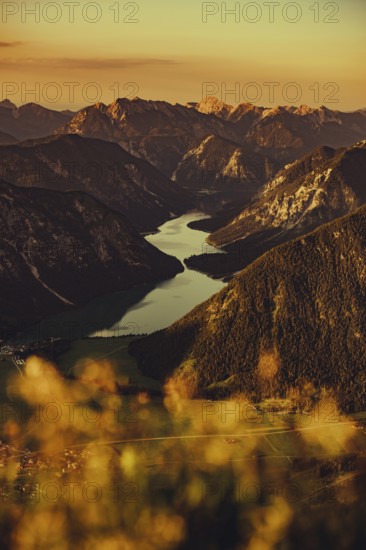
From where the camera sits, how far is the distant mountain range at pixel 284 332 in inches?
6668

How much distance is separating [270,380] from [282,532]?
5087 cm

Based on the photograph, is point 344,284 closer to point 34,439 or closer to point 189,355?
point 189,355

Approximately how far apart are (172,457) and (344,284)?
65975mm

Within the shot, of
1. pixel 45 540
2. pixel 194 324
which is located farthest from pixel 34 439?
pixel 194 324

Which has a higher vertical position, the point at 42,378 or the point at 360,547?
the point at 42,378

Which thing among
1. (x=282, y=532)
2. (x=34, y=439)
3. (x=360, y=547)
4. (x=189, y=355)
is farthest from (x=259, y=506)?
(x=189, y=355)

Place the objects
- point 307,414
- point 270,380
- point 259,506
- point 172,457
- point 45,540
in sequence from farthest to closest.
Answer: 1. point 270,380
2. point 307,414
3. point 172,457
4. point 259,506
5. point 45,540

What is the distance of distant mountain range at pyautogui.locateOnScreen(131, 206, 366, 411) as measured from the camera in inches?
6668

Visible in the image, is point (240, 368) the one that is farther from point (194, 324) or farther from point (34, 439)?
point (34, 439)

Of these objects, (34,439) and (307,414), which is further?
(307,414)

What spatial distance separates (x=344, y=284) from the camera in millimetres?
187250

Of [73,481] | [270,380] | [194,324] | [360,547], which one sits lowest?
[360,547]

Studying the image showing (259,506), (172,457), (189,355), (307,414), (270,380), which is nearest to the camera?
(259,506)

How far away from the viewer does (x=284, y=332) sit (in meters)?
180
